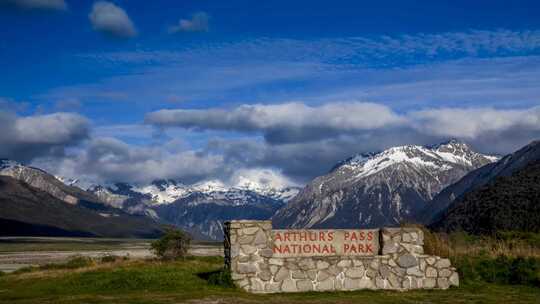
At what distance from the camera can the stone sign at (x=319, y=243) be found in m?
27.0

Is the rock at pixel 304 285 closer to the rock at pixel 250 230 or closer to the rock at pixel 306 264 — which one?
the rock at pixel 306 264

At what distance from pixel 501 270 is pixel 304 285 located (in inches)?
342

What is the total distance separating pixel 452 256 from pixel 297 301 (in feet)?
32.0

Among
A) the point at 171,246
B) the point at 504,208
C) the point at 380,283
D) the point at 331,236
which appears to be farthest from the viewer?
the point at 504,208

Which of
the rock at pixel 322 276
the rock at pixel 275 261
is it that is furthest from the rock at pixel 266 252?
the rock at pixel 322 276

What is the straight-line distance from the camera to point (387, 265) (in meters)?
27.2

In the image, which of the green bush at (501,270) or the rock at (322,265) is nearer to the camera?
the rock at (322,265)

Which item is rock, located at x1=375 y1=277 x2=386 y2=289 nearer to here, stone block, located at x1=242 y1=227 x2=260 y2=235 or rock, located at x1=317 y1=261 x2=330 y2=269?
rock, located at x1=317 y1=261 x2=330 y2=269

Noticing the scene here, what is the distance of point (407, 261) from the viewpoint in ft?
89.7

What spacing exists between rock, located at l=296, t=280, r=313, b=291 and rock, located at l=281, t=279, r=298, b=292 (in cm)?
16

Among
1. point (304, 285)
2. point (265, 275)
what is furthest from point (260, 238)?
point (304, 285)

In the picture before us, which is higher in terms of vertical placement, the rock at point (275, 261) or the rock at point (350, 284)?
the rock at point (275, 261)

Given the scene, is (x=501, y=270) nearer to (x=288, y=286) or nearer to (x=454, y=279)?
(x=454, y=279)

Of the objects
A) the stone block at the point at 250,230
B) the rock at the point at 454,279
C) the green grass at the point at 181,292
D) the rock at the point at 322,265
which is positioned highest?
the stone block at the point at 250,230
